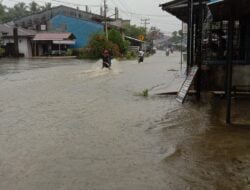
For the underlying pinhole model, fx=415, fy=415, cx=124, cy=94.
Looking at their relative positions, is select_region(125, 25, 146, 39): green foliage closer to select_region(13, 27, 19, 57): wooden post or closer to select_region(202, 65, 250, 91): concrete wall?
select_region(13, 27, 19, 57): wooden post

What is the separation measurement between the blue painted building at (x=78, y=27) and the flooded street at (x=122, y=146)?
1819 inches

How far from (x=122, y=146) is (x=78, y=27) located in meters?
53.5

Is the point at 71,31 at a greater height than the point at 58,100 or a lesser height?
greater

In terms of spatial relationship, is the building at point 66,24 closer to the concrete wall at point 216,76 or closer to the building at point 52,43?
the building at point 52,43

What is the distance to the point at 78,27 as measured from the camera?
197ft

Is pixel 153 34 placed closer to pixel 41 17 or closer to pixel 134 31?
pixel 134 31

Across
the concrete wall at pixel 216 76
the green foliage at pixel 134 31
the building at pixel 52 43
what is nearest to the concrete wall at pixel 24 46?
the building at pixel 52 43

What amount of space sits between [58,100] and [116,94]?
8.69 ft

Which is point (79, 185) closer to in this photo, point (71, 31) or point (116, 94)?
point (116, 94)

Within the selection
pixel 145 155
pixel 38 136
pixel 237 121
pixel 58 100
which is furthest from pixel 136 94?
pixel 145 155

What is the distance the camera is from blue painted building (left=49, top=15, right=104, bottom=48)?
5938 centimetres

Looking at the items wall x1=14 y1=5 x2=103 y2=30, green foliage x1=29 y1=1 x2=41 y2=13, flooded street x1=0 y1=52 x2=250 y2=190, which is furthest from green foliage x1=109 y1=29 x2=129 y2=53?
green foliage x1=29 y1=1 x2=41 y2=13

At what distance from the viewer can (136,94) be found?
15969 millimetres

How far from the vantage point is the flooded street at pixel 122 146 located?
6039mm
